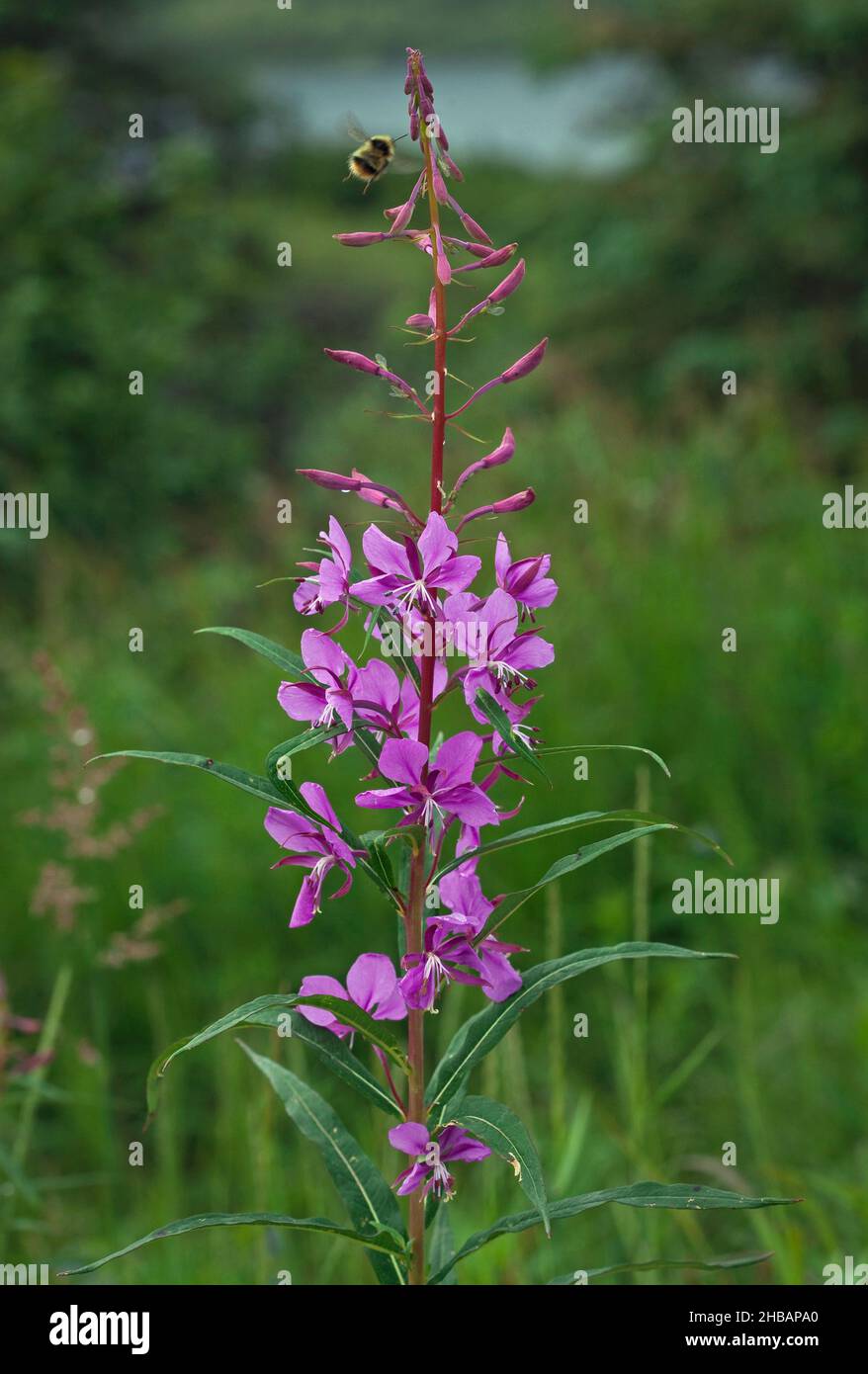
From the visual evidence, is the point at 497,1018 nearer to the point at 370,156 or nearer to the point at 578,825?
the point at 578,825

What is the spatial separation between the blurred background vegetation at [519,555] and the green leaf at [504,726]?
81 cm

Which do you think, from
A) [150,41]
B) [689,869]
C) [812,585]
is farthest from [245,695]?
[150,41]

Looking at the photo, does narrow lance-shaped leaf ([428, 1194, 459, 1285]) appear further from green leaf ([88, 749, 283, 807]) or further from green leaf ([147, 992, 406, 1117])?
green leaf ([88, 749, 283, 807])

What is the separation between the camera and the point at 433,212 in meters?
1.22

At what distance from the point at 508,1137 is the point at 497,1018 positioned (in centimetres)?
15

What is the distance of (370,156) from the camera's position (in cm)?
160

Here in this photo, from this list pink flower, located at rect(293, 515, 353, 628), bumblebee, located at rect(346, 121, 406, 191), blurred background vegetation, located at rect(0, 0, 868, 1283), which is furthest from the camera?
blurred background vegetation, located at rect(0, 0, 868, 1283)

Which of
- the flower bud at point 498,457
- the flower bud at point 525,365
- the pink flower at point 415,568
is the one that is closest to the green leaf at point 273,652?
the pink flower at point 415,568

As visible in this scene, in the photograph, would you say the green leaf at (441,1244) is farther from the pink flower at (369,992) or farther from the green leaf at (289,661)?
the green leaf at (289,661)

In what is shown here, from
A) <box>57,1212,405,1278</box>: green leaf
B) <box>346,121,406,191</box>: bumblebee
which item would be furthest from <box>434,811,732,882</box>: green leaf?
<box>346,121,406,191</box>: bumblebee

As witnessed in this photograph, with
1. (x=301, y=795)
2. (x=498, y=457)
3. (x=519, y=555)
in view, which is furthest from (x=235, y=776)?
(x=519, y=555)

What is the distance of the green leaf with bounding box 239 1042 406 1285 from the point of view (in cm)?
134

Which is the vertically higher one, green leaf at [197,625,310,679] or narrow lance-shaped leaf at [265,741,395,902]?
green leaf at [197,625,310,679]

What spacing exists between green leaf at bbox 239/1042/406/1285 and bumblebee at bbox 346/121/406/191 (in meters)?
0.98
